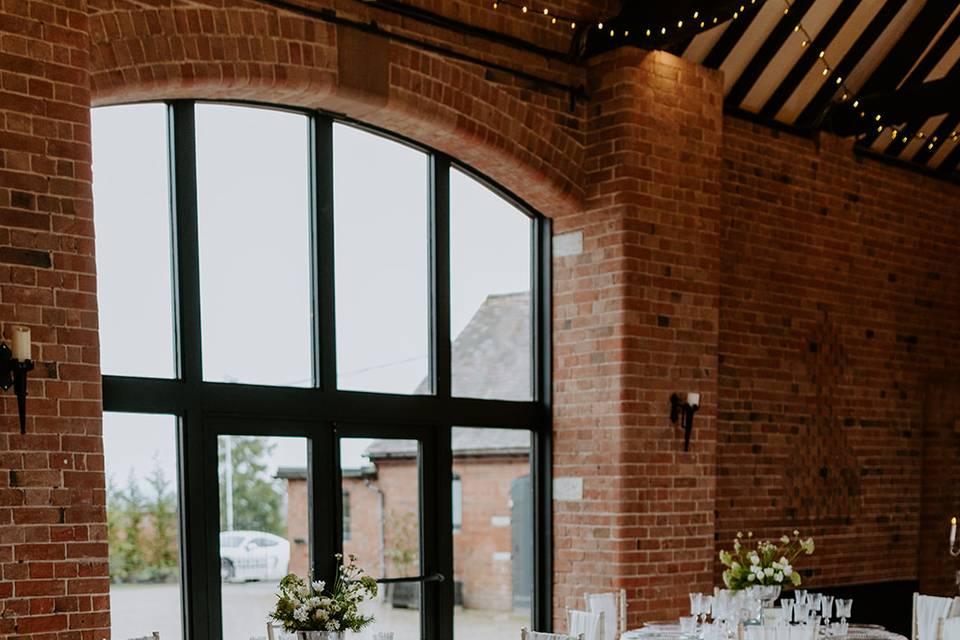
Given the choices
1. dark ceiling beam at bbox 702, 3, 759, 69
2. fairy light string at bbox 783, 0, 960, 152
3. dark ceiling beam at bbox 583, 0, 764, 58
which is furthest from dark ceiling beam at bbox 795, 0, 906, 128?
dark ceiling beam at bbox 583, 0, 764, 58

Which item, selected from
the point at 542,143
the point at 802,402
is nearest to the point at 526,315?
the point at 542,143

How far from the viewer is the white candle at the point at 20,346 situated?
4586 millimetres

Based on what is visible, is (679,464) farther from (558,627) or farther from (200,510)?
(200,510)

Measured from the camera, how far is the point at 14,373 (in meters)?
4.60

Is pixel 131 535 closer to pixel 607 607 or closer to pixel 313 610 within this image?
pixel 313 610

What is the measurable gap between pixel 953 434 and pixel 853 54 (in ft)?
11.8

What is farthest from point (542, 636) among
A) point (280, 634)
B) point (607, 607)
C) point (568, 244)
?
point (568, 244)

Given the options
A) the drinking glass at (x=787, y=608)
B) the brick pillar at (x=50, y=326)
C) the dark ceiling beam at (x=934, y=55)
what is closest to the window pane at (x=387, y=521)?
the brick pillar at (x=50, y=326)

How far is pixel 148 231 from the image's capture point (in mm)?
5977

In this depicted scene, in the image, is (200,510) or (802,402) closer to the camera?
(200,510)

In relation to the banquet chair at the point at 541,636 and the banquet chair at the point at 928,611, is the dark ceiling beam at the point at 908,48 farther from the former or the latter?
the banquet chair at the point at 541,636

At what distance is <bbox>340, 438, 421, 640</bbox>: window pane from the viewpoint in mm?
6824

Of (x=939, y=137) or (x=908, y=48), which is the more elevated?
(x=908, y=48)

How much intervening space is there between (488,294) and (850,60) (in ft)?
11.7
